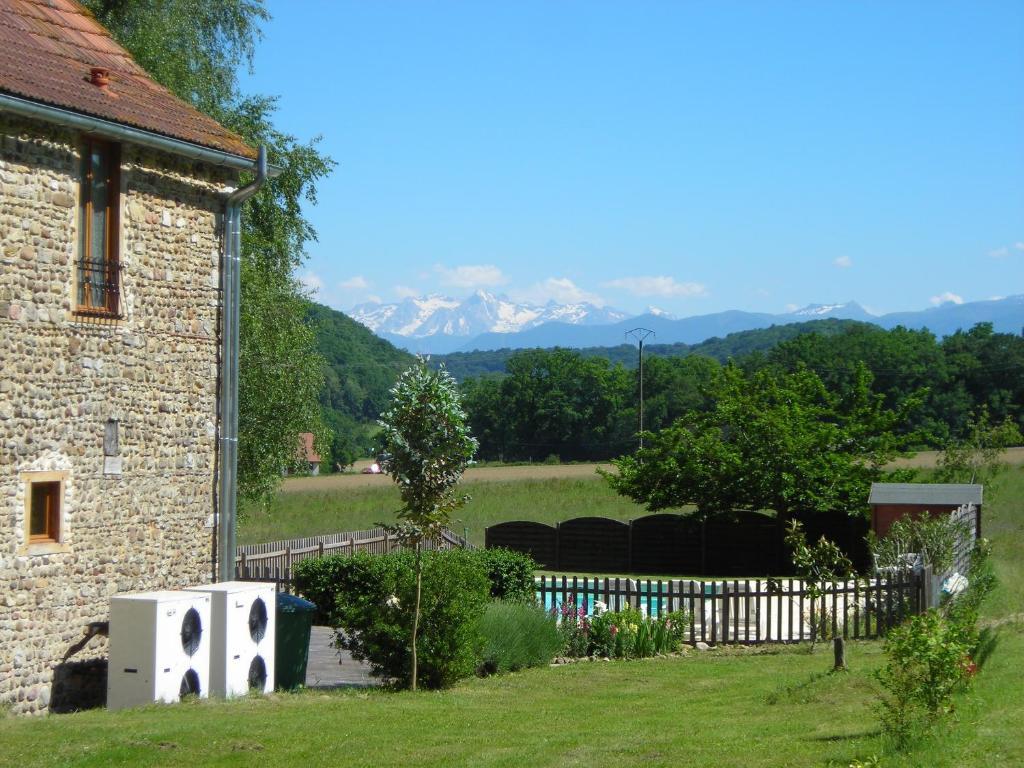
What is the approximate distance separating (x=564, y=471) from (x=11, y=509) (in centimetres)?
6137

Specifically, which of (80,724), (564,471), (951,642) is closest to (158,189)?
(80,724)

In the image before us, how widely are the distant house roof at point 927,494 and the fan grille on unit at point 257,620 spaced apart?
720 inches

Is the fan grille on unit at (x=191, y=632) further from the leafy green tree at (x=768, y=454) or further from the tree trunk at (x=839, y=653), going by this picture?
the leafy green tree at (x=768, y=454)

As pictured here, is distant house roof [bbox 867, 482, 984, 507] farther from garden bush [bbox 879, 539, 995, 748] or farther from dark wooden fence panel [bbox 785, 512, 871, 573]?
garden bush [bbox 879, 539, 995, 748]

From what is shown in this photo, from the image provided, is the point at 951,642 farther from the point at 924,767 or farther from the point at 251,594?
the point at 251,594

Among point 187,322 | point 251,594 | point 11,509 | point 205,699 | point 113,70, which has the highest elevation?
point 113,70

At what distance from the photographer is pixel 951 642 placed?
8641mm

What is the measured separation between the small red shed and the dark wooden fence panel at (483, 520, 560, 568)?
10.9m

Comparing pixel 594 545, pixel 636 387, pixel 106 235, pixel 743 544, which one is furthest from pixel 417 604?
pixel 636 387

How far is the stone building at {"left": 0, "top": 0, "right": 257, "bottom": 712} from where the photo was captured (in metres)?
12.8

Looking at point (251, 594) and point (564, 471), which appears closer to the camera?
point (251, 594)

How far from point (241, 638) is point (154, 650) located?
126 centimetres

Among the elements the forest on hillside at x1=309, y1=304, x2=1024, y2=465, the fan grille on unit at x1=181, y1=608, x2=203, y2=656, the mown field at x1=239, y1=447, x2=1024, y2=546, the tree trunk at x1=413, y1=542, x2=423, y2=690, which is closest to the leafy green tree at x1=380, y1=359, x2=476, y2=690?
the tree trunk at x1=413, y1=542, x2=423, y2=690

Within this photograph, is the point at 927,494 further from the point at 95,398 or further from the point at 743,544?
the point at 95,398
